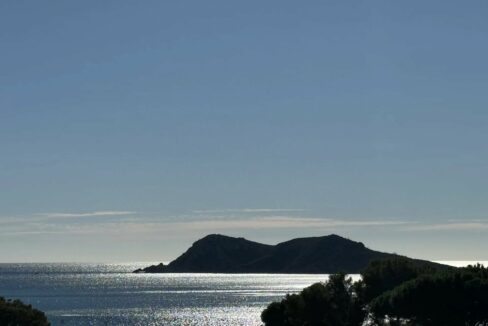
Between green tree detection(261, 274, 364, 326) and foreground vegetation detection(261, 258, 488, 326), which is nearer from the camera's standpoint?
foreground vegetation detection(261, 258, 488, 326)

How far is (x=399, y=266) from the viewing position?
9300 centimetres

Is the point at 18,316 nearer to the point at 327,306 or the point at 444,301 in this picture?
the point at 327,306

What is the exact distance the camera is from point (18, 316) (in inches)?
3504

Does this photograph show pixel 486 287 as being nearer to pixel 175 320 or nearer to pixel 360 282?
pixel 360 282

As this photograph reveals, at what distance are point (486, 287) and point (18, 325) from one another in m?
43.5

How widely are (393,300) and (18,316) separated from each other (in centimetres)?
3603

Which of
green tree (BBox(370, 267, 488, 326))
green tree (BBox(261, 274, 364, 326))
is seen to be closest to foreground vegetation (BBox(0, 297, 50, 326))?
green tree (BBox(261, 274, 364, 326))

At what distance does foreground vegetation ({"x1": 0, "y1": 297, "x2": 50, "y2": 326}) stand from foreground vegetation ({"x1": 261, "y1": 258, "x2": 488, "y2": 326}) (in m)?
22.4

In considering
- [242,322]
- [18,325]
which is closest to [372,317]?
[18,325]

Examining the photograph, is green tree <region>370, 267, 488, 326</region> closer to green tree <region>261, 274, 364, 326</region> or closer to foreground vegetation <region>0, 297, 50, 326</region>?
green tree <region>261, 274, 364, 326</region>

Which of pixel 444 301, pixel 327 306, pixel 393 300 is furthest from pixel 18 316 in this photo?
pixel 444 301

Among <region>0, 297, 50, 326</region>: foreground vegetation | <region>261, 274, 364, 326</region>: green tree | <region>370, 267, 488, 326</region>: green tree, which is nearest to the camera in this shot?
<region>370, 267, 488, 326</region>: green tree

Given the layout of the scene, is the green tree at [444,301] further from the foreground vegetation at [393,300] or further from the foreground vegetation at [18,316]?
the foreground vegetation at [18,316]

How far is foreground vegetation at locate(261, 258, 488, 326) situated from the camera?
7606cm
